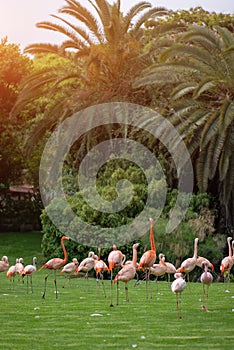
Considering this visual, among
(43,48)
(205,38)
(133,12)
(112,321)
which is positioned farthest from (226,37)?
(112,321)

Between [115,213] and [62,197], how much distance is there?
2402mm

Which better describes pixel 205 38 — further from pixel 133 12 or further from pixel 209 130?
pixel 133 12

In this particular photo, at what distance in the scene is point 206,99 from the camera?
23.2 metres

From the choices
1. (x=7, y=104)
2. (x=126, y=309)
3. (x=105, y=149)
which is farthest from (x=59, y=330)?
(x=7, y=104)

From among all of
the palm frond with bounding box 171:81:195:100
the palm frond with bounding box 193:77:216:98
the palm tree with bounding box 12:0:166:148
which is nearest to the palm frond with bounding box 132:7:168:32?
the palm tree with bounding box 12:0:166:148

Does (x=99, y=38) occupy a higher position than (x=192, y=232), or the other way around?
(x=99, y=38)

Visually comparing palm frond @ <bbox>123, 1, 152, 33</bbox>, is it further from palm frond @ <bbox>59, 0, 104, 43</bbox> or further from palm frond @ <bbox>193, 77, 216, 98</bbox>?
palm frond @ <bbox>193, 77, 216, 98</bbox>

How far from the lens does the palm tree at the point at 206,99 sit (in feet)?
69.6

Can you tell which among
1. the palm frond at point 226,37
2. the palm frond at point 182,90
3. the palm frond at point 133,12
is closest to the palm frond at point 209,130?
the palm frond at point 182,90

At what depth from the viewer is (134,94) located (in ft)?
83.8

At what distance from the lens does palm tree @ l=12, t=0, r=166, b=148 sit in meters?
25.0

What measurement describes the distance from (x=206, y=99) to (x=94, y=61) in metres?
4.08

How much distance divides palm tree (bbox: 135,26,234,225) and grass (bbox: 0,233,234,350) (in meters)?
6.74

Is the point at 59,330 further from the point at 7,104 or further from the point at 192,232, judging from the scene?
the point at 7,104
